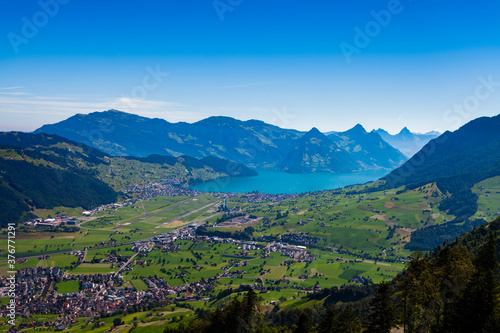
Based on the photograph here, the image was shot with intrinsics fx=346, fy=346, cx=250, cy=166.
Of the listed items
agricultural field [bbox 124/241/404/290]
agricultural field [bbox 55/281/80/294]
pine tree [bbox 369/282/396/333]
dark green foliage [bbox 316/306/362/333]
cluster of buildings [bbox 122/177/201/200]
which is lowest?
agricultural field [bbox 124/241/404/290]

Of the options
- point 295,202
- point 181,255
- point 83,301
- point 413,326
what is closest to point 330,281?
point 181,255

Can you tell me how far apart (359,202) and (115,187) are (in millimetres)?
124072

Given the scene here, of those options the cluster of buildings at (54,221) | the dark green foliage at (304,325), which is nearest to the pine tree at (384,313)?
the dark green foliage at (304,325)

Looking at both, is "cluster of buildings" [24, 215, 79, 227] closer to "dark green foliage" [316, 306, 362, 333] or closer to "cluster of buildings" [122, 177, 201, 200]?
"cluster of buildings" [122, 177, 201, 200]

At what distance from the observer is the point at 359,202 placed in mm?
153500

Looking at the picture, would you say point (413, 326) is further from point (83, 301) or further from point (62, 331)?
point (83, 301)

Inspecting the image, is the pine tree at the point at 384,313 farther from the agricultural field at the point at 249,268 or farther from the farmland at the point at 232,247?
the agricultural field at the point at 249,268

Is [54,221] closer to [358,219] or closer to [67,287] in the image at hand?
[67,287]

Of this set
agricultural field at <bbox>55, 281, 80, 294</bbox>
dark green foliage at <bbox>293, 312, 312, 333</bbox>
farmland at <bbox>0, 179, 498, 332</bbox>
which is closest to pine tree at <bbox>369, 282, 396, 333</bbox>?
dark green foliage at <bbox>293, 312, 312, 333</bbox>

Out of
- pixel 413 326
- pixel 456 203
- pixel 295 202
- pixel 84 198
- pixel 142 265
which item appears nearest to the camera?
pixel 413 326

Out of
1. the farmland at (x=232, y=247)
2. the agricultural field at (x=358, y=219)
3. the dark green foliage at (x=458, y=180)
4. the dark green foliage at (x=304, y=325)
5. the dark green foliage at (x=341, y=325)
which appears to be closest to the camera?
Answer: the dark green foliage at (x=341, y=325)

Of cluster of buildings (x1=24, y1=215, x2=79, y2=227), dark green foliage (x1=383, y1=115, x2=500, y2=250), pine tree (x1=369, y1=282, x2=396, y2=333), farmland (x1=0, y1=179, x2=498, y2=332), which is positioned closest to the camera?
pine tree (x1=369, y1=282, x2=396, y2=333)

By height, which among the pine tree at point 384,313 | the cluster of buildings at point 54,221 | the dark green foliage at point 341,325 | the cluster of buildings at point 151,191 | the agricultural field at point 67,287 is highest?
the pine tree at point 384,313

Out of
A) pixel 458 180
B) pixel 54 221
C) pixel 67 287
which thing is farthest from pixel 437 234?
pixel 54 221
